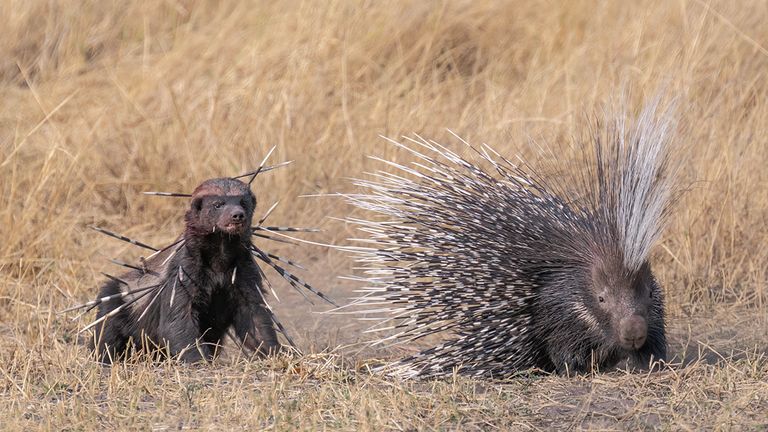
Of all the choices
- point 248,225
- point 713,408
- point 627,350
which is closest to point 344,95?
point 248,225

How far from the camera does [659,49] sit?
23.5 feet

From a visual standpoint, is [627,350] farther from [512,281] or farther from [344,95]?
[344,95]

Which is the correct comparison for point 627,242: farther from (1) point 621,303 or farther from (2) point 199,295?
(2) point 199,295

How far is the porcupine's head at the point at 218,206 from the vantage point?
4295mm

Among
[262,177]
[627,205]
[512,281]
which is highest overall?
[627,205]

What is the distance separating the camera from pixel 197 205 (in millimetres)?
4438

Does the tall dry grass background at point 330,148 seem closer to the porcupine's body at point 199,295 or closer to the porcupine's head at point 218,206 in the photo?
the porcupine's body at point 199,295

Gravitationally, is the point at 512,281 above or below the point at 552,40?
below

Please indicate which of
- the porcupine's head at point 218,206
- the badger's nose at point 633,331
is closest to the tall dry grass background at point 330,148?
the badger's nose at point 633,331

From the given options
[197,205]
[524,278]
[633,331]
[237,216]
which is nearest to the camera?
[633,331]

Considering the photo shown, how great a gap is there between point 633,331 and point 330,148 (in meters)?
3.42

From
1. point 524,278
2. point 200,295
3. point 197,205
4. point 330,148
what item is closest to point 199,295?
point 200,295

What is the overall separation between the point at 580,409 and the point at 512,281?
0.66 metres

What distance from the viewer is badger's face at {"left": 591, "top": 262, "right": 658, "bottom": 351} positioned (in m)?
4.07
